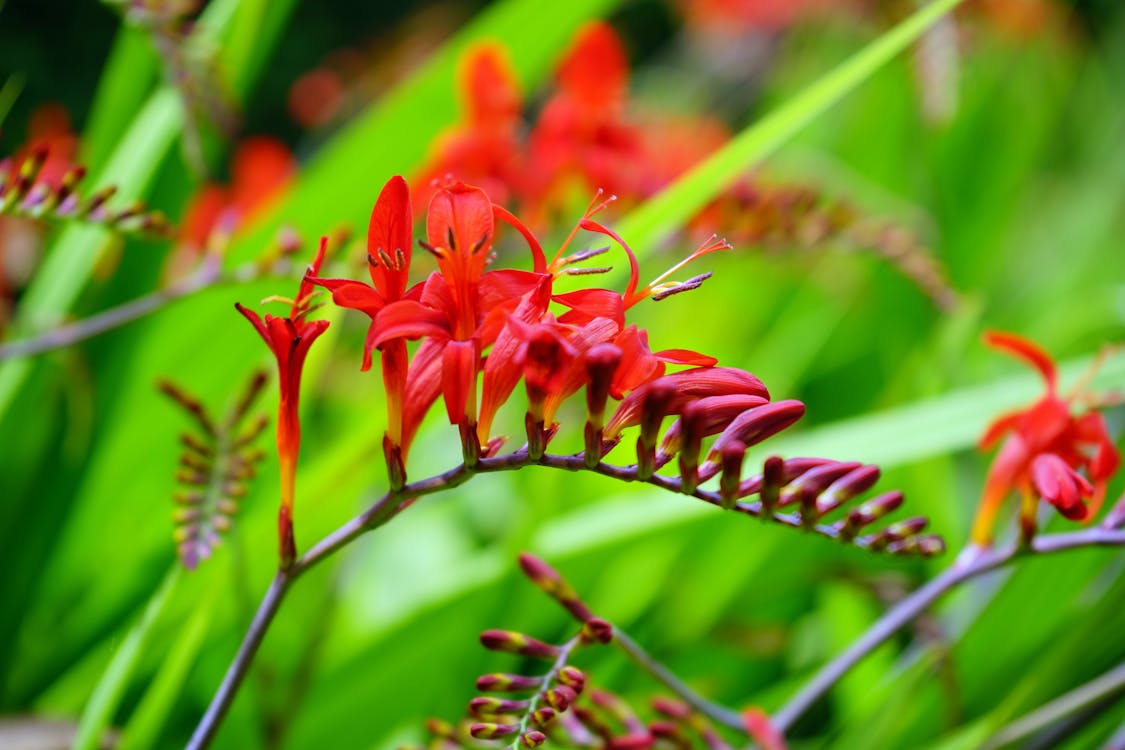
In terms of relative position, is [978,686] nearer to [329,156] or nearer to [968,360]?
[968,360]

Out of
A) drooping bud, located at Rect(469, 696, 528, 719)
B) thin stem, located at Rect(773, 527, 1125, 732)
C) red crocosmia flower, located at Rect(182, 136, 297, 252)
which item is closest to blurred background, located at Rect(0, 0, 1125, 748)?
red crocosmia flower, located at Rect(182, 136, 297, 252)

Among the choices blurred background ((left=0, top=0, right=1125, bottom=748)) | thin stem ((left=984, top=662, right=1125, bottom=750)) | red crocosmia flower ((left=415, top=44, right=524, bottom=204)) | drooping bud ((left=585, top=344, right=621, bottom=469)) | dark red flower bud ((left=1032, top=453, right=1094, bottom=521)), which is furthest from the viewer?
red crocosmia flower ((left=415, top=44, right=524, bottom=204))

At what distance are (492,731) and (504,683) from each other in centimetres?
4

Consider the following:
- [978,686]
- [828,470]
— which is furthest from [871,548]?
[978,686]

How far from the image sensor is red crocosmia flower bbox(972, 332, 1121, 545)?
0.47 m

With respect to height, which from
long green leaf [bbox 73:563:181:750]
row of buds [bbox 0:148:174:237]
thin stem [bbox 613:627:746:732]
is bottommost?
thin stem [bbox 613:627:746:732]

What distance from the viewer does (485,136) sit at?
0.84m

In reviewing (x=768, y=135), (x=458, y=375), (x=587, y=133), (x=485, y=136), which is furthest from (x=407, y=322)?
(x=587, y=133)

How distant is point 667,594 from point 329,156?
0.47 m

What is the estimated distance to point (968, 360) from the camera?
1064 millimetres

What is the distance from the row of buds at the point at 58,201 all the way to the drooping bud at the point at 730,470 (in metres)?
0.31

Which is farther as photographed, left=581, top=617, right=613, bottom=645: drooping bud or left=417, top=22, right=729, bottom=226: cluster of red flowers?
left=417, top=22, right=729, bottom=226: cluster of red flowers

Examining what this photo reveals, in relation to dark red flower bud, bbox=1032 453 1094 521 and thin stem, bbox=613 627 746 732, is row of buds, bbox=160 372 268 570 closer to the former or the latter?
thin stem, bbox=613 627 746 732

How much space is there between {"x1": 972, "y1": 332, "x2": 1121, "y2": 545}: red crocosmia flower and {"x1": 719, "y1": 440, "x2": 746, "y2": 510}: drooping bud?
163 mm
